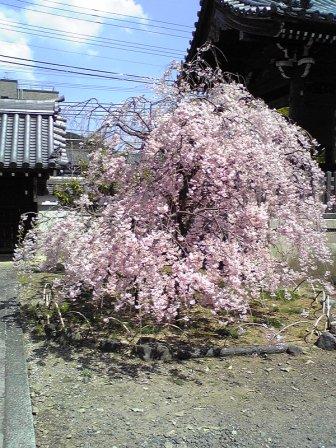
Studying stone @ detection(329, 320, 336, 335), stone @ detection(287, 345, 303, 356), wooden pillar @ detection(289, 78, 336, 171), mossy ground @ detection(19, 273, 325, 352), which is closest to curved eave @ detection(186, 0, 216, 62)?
wooden pillar @ detection(289, 78, 336, 171)

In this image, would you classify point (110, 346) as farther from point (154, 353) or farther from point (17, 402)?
point (17, 402)

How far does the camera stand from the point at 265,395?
3.90 meters

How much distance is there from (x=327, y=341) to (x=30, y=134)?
27.3ft

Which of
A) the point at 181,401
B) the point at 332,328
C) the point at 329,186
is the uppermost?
the point at 329,186

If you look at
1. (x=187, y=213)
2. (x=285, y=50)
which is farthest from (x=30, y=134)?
(x=187, y=213)

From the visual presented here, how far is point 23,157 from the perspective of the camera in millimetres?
9898

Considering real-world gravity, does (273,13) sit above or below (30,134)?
above

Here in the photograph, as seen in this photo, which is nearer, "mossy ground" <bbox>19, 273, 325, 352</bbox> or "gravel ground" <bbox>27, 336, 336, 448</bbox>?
"gravel ground" <bbox>27, 336, 336, 448</bbox>

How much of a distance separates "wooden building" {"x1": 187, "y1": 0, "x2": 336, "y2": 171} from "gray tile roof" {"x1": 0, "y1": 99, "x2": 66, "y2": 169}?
3.89 m

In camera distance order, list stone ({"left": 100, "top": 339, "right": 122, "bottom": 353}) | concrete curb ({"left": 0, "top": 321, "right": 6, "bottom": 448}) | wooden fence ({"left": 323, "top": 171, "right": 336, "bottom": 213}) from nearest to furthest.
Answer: concrete curb ({"left": 0, "top": 321, "right": 6, "bottom": 448}) → stone ({"left": 100, "top": 339, "right": 122, "bottom": 353}) → wooden fence ({"left": 323, "top": 171, "right": 336, "bottom": 213})

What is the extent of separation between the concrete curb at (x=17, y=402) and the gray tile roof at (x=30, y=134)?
5.62 meters

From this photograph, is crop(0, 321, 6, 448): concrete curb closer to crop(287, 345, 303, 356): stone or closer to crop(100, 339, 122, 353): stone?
crop(100, 339, 122, 353): stone

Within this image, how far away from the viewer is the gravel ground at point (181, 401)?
3.20 m

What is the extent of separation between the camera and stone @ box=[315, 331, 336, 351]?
5.01 metres
